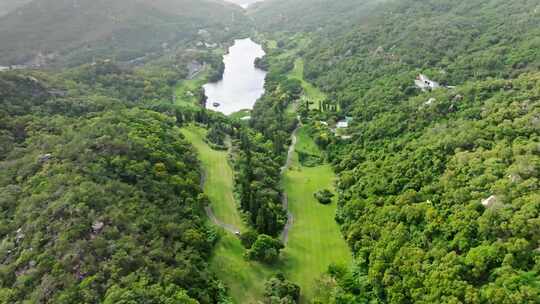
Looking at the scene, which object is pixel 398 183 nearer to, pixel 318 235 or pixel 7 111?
pixel 318 235

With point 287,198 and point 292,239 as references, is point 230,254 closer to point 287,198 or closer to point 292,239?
point 292,239

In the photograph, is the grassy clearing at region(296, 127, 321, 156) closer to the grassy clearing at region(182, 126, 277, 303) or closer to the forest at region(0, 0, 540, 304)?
the forest at region(0, 0, 540, 304)

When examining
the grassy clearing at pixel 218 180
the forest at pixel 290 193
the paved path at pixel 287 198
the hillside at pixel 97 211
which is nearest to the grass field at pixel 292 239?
the grassy clearing at pixel 218 180

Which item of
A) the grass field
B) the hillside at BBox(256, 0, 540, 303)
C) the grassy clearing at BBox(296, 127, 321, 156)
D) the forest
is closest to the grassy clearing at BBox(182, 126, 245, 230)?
the grass field

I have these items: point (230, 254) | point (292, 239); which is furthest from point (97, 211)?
point (292, 239)

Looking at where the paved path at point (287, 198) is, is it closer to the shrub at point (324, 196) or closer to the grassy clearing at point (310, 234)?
the grassy clearing at point (310, 234)

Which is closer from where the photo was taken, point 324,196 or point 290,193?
point 324,196

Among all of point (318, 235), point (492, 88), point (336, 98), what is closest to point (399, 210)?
point (318, 235)
